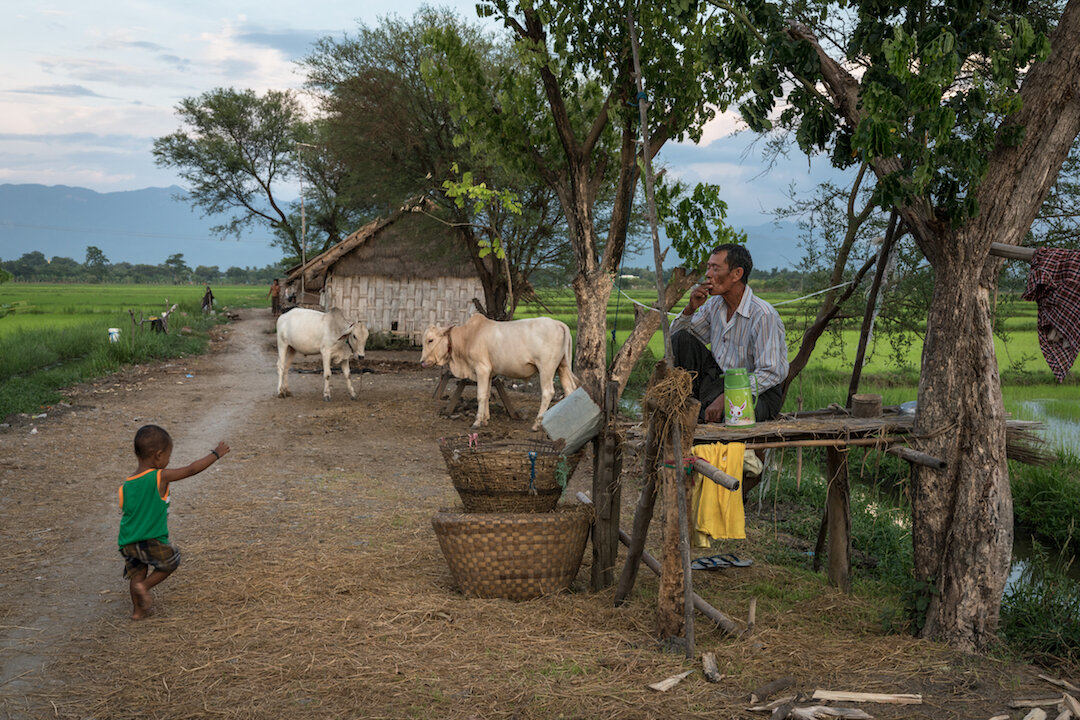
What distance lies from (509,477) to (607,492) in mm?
606

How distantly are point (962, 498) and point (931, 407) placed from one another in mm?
502

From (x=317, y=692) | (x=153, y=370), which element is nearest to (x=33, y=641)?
(x=317, y=692)

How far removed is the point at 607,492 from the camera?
5.14 meters

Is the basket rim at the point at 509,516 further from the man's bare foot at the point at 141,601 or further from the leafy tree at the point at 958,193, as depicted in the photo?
the leafy tree at the point at 958,193

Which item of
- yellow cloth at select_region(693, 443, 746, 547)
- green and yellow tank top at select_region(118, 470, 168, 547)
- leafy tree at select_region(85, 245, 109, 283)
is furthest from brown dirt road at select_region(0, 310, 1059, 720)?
leafy tree at select_region(85, 245, 109, 283)

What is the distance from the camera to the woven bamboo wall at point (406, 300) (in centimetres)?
2247

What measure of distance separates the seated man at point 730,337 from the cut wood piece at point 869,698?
1755mm

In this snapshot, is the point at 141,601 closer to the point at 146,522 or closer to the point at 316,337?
the point at 146,522

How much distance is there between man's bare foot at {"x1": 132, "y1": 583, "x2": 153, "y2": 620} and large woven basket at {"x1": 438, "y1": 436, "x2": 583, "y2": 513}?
187 centimetres

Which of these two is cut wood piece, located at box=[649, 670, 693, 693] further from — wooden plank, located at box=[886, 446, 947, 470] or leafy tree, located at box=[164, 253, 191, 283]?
leafy tree, located at box=[164, 253, 191, 283]

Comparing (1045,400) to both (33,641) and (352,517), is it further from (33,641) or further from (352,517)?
(33,641)

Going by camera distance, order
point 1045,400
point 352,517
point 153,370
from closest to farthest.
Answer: point 352,517, point 1045,400, point 153,370

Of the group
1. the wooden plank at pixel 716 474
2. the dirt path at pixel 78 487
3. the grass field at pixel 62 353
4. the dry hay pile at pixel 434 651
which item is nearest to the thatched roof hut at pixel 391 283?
the grass field at pixel 62 353

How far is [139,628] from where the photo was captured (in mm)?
4645
